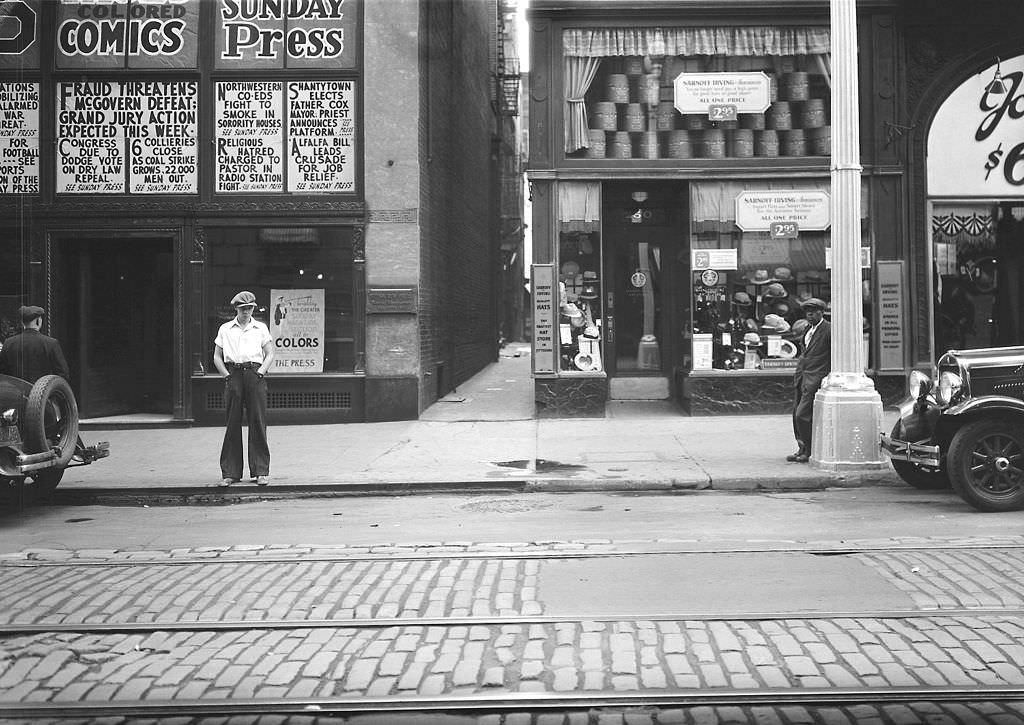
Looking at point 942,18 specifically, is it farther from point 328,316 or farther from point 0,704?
point 0,704

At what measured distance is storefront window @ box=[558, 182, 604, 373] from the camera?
14617mm

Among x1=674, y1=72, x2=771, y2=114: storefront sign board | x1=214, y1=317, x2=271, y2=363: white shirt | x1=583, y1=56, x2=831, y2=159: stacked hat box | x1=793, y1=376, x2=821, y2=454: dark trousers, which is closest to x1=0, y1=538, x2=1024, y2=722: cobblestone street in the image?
x1=214, y1=317, x2=271, y2=363: white shirt

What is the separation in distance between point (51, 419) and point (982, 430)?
8165 millimetres

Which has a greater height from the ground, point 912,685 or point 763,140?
point 763,140

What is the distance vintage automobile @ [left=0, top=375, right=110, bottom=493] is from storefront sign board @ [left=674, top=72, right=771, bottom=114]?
32.4ft

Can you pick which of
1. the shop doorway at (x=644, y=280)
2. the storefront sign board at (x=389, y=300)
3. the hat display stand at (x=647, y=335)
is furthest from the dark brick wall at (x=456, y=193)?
the hat display stand at (x=647, y=335)

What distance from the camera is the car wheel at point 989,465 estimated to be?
803cm

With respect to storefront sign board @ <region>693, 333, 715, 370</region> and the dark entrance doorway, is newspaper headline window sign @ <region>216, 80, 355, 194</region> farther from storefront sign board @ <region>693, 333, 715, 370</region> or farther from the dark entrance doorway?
storefront sign board @ <region>693, 333, 715, 370</region>

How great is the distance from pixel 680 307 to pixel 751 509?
25.1 feet

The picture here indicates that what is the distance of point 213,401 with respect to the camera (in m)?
14.5

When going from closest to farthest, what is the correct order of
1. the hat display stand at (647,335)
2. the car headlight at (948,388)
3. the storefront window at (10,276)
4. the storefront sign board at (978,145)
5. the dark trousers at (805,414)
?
the car headlight at (948,388) < the dark trousers at (805,414) < the storefront window at (10,276) < the storefront sign board at (978,145) < the hat display stand at (647,335)

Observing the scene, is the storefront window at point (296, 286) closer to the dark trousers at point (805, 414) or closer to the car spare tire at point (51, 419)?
the car spare tire at point (51, 419)

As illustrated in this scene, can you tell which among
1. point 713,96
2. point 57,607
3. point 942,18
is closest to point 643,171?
point 713,96

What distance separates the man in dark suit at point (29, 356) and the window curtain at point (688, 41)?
28.5 ft
